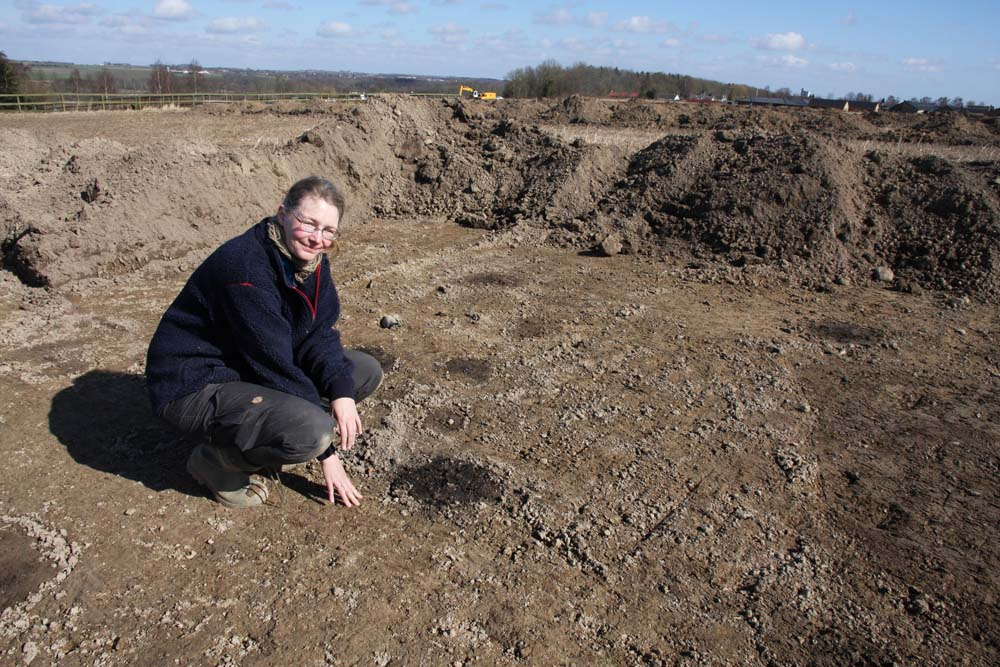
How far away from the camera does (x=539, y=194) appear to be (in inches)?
359

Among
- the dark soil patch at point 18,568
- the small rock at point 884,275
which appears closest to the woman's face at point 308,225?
the dark soil patch at point 18,568

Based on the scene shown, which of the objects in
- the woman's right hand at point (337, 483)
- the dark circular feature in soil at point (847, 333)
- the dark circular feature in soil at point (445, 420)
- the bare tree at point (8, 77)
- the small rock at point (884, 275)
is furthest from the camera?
the bare tree at point (8, 77)

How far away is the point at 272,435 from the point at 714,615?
6.64ft

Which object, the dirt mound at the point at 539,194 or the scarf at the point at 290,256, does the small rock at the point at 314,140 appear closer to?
the dirt mound at the point at 539,194

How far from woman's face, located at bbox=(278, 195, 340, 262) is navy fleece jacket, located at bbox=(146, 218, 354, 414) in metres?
0.09

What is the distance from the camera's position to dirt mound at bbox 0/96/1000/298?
6598mm

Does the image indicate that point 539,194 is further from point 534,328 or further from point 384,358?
point 384,358

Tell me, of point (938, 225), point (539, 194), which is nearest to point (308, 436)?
point (539, 194)

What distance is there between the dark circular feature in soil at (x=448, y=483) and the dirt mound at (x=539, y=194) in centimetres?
443

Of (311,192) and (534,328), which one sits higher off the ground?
(311,192)

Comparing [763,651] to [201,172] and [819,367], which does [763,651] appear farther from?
[201,172]

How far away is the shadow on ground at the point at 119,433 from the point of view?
338 cm

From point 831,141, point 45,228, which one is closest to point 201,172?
point 45,228

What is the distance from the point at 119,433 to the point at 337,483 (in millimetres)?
1512
